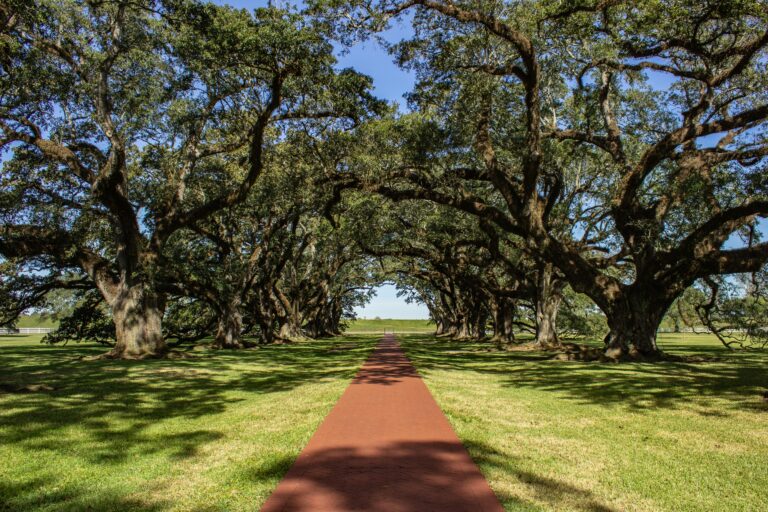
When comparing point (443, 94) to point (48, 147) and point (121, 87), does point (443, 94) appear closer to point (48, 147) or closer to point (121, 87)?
point (121, 87)

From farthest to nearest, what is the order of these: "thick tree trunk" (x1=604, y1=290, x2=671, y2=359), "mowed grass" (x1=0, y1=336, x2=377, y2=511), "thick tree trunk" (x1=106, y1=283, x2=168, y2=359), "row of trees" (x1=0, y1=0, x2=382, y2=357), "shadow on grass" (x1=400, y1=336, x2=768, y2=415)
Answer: "thick tree trunk" (x1=106, y1=283, x2=168, y2=359), "thick tree trunk" (x1=604, y1=290, x2=671, y2=359), "row of trees" (x1=0, y1=0, x2=382, y2=357), "shadow on grass" (x1=400, y1=336, x2=768, y2=415), "mowed grass" (x1=0, y1=336, x2=377, y2=511)

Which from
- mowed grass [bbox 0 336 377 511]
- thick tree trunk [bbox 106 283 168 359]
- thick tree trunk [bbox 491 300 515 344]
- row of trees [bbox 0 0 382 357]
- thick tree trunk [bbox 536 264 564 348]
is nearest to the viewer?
mowed grass [bbox 0 336 377 511]

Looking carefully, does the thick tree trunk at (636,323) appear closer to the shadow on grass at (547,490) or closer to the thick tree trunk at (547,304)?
the thick tree trunk at (547,304)

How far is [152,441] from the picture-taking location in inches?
220

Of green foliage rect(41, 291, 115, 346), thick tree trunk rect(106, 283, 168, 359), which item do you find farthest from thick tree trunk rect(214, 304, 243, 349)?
thick tree trunk rect(106, 283, 168, 359)

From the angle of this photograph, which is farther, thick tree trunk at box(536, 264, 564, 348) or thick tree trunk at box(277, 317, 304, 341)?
thick tree trunk at box(277, 317, 304, 341)

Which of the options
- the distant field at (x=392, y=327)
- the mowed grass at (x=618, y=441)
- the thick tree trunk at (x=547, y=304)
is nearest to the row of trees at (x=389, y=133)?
the thick tree trunk at (x=547, y=304)

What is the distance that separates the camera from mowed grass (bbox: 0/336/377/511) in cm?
392

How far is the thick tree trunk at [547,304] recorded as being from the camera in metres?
24.4

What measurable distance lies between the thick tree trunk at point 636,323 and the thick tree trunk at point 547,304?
7422 millimetres

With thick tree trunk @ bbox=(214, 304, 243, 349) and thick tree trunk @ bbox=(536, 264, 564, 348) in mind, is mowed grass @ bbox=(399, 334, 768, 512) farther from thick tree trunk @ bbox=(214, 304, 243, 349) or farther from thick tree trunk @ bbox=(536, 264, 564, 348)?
thick tree trunk @ bbox=(214, 304, 243, 349)

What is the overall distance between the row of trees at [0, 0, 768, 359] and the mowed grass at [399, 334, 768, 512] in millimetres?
6971

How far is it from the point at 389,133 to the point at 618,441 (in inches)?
525

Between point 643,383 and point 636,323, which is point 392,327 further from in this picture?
point 643,383
